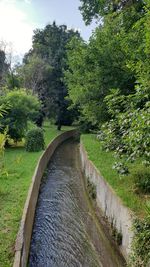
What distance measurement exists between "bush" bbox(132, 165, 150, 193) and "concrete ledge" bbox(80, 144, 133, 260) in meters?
0.79

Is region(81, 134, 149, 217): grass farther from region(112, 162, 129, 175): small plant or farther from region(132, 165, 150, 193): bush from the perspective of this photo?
region(112, 162, 129, 175): small plant

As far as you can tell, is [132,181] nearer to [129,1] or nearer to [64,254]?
[64,254]

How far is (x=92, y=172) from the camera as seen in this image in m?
13.0

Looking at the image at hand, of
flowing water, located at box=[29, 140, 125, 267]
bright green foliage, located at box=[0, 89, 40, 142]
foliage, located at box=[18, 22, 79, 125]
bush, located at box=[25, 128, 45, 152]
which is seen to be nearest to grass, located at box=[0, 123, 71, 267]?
flowing water, located at box=[29, 140, 125, 267]

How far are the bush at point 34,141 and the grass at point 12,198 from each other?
1.65 meters

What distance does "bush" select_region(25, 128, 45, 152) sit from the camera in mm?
17938

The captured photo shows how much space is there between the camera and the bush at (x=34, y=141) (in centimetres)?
1794

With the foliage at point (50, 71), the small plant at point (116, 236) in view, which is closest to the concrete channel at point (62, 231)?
the small plant at point (116, 236)

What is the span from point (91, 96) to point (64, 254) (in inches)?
397

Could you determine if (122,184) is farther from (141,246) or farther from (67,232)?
(141,246)

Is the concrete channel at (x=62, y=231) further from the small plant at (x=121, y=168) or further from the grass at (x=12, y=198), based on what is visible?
the small plant at (x=121, y=168)

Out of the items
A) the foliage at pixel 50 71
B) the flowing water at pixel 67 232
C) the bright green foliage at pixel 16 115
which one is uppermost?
the foliage at pixel 50 71

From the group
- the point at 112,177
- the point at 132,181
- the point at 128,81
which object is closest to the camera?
the point at 132,181

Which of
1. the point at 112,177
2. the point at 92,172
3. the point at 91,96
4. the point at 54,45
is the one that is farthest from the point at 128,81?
the point at 54,45
